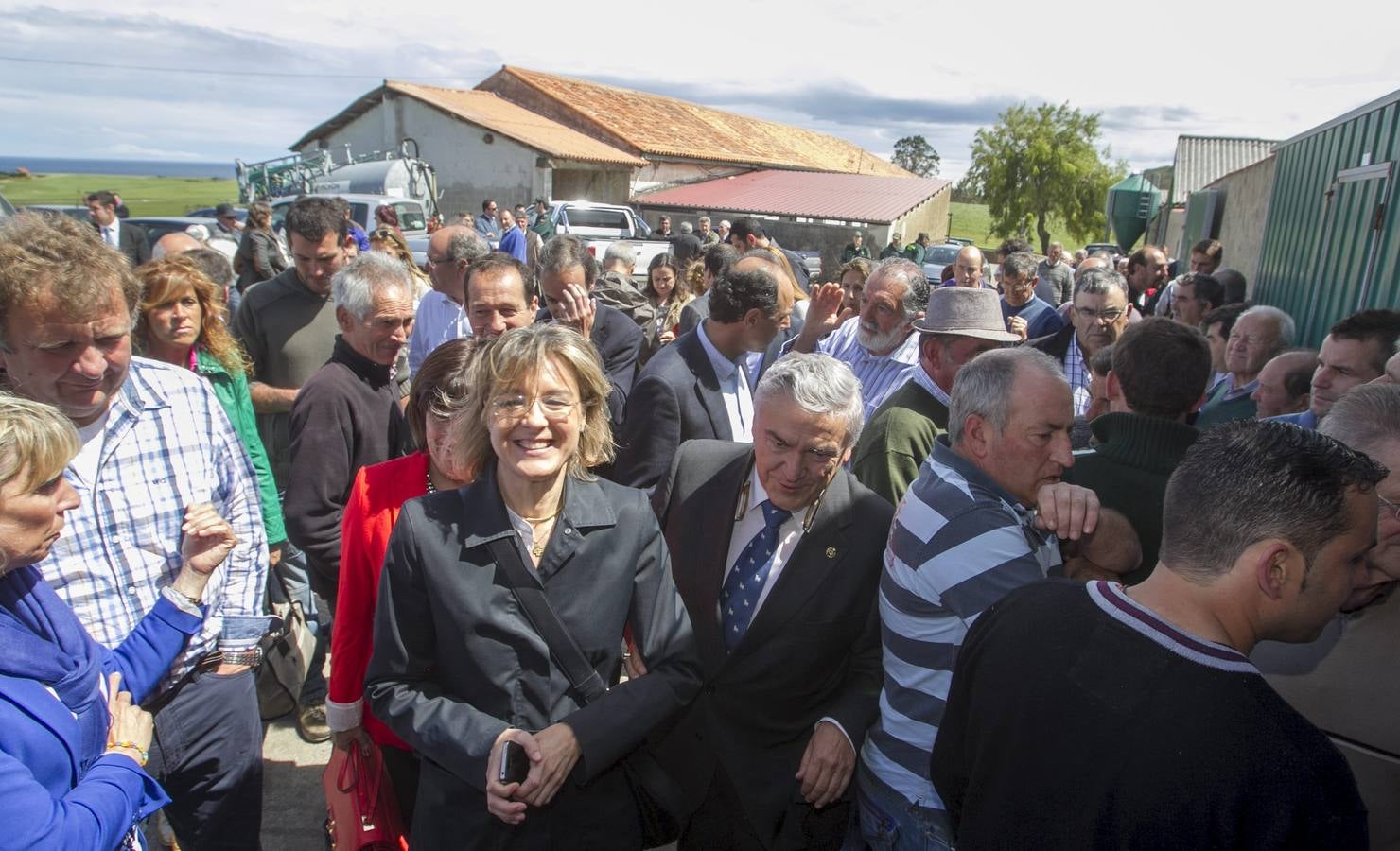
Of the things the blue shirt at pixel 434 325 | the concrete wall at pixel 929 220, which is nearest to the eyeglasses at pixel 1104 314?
the blue shirt at pixel 434 325

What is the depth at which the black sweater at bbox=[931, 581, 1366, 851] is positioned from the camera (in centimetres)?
118

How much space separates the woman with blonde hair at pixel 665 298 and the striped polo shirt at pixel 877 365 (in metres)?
1.33

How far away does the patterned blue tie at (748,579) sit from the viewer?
224 centimetres

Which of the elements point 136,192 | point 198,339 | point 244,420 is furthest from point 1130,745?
point 136,192

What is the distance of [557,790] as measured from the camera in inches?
71.3

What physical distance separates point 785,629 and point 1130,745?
0.98m

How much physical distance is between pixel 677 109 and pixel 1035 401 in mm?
36013

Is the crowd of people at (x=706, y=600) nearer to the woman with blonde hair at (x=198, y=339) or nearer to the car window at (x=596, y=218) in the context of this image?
the woman with blonde hair at (x=198, y=339)

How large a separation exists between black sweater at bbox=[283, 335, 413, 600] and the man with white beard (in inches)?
87.3

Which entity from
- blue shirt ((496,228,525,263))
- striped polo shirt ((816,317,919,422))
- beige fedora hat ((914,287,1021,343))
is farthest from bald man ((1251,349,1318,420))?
blue shirt ((496,228,525,263))

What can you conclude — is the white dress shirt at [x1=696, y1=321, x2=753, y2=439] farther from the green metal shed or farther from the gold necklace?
the green metal shed

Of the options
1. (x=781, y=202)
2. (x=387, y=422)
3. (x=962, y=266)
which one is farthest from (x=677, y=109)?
(x=387, y=422)

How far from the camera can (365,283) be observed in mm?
3080

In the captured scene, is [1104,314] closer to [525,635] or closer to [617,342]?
[617,342]
